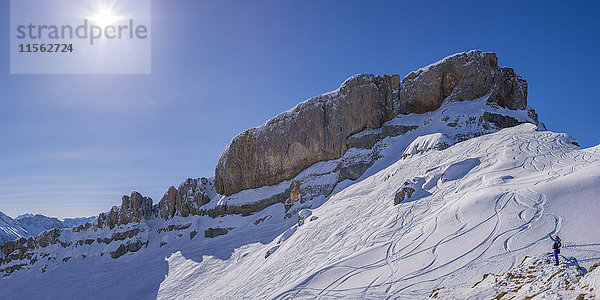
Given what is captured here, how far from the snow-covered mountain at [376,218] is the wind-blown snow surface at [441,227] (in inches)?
3.4

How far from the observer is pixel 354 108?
4875cm

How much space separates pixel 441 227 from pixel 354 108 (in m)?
35.4

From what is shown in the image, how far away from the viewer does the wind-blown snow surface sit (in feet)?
39.1

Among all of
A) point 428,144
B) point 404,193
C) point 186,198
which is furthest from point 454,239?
point 186,198

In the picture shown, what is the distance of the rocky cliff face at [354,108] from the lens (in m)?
44.4

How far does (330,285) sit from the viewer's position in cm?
1445

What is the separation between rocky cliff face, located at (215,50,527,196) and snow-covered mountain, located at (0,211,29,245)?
13841cm

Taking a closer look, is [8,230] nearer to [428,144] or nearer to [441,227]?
[428,144]

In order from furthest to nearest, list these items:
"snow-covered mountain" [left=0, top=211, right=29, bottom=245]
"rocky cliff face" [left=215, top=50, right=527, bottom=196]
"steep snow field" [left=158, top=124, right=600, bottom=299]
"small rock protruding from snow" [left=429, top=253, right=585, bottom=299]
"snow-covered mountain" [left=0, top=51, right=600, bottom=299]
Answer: "snow-covered mountain" [left=0, top=211, right=29, bottom=245] → "rocky cliff face" [left=215, top=50, right=527, bottom=196] → "snow-covered mountain" [left=0, top=51, right=600, bottom=299] → "steep snow field" [left=158, top=124, right=600, bottom=299] → "small rock protruding from snow" [left=429, top=253, right=585, bottom=299]

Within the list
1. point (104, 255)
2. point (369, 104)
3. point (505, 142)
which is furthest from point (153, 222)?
point (505, 142)

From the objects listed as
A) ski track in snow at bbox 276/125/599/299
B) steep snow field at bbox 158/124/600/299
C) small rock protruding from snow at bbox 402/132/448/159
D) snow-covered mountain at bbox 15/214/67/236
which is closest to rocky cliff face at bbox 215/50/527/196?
small rock protruding from snow at bbox 402/132/448/159

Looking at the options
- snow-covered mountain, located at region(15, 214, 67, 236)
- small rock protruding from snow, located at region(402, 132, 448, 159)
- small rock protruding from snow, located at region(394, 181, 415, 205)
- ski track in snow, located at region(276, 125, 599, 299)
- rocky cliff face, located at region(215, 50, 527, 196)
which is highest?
rocky cliff face, located at region(215, 50, 527, 196)

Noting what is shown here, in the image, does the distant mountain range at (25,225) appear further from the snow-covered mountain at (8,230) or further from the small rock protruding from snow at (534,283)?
the small rock protruding from snow at (534,283)

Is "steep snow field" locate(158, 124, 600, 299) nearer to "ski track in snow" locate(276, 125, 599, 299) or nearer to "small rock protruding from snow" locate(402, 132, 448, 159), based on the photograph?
"ski track in snow" locate(276, 125, 599, 299)
